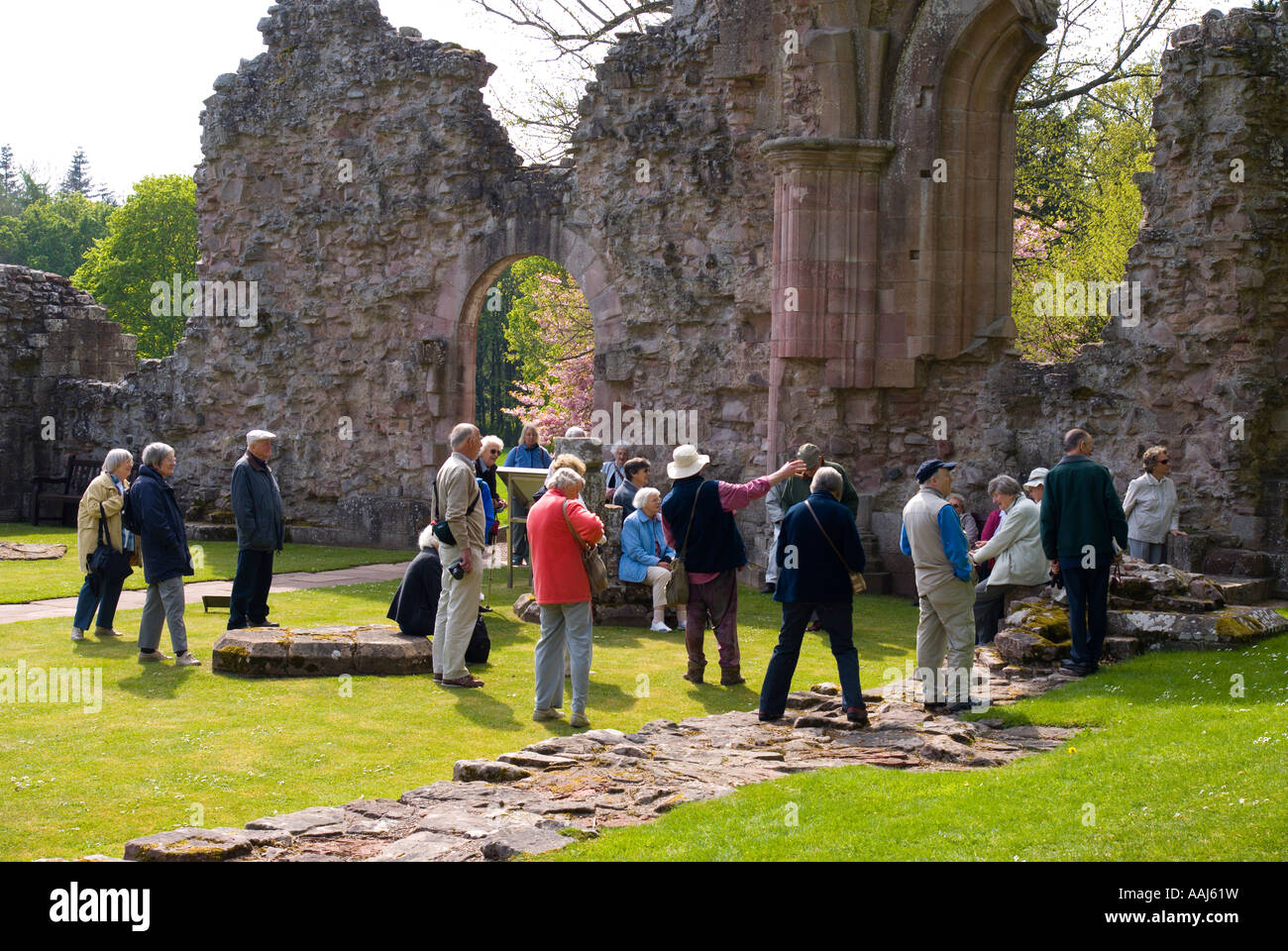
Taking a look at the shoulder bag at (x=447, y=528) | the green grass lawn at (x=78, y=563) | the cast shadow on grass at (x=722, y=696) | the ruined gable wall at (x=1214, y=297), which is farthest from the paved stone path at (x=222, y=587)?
the ruined gable wall at (x=1214, y=297)

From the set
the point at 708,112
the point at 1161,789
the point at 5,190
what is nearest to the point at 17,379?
the point at 708,112

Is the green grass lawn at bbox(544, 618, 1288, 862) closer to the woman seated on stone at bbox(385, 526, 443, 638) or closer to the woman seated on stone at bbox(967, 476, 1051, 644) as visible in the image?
the woman seated on stone at bbox(967, 476, 1051, 644)

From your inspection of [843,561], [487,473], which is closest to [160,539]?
[487,473]

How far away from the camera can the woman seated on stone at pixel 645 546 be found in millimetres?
12117

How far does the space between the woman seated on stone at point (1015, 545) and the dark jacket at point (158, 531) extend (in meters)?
6.23

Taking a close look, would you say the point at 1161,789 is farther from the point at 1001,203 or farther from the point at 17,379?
the point at 17,379

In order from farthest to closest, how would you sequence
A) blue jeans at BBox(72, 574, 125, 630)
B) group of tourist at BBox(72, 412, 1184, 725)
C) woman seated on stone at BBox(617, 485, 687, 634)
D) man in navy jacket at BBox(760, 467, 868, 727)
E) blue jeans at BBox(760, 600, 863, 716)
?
woman seated on stone at BBox(617, 485, 687, 634)
blue jeans at BBox(72, 574, 125, 630)
group of tourist at BBox(72, 412, 1184, 725)
man in navy jacket at BBox(760, 467, 868, 727)
blue jeans at BBox(760, 600, 863, 716)

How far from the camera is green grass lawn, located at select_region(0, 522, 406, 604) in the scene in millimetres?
14805

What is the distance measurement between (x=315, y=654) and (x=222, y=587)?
521 cm

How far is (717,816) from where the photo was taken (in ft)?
20.7

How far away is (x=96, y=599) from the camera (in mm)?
11977

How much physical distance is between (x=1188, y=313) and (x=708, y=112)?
21.3 ft

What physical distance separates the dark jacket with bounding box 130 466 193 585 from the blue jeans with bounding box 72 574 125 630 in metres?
1.26

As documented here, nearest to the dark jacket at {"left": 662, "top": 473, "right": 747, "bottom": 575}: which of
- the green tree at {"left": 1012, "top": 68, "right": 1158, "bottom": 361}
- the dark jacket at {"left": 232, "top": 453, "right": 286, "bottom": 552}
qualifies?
the dark jacket at {"left": 232, "top": 453, "right": 286, "bottom": 552}
